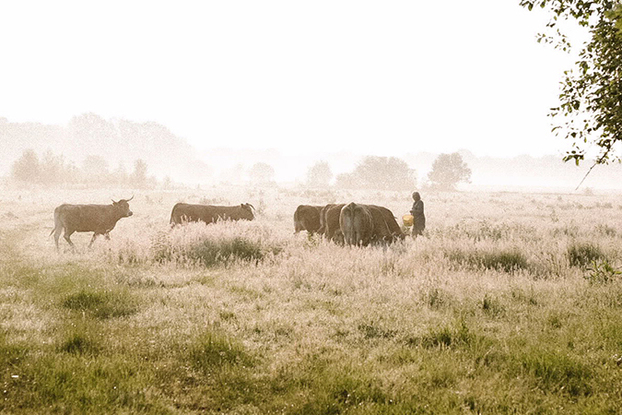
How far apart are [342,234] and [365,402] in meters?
9.85

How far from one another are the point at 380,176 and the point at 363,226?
65260 millimetres

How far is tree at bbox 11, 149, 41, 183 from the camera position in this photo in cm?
5203

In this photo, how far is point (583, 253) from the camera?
9.71 m

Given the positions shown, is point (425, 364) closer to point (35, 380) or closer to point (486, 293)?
point (486, 293)

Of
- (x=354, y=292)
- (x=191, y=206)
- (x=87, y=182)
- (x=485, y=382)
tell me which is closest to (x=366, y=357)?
(x=485, y=382)

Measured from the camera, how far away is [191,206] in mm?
17500

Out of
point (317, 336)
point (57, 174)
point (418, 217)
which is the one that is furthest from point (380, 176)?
point (317, 336)

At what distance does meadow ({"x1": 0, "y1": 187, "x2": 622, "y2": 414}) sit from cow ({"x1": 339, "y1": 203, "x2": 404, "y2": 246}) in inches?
104

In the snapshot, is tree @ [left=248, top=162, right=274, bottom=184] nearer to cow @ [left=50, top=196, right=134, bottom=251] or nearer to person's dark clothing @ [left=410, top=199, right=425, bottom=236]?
cow @ [left=50, top=196, right=134, bottom=251]

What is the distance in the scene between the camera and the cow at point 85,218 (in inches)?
555

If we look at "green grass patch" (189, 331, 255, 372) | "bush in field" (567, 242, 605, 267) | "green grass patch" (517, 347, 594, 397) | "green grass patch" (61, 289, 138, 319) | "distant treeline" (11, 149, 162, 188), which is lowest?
"green grass patch" (61, 289, 138, 319)

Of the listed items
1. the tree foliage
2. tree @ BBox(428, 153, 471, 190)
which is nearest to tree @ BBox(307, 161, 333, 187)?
the tree foliage

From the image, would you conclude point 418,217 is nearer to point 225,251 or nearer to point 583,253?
point 583,253

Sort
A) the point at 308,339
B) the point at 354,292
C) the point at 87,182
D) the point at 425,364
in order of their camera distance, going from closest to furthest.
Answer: the point at 425,364
the point at 308,339
the point at 354,292
the point at 87,182
